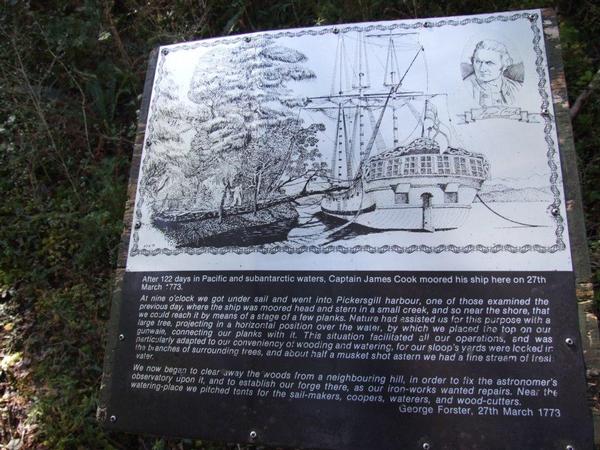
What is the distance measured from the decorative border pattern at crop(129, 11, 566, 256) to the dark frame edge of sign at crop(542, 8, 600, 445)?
0.05 meters

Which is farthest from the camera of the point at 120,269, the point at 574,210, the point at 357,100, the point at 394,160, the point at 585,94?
the point at 585,94

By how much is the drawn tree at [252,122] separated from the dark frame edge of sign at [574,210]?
54.9 inches

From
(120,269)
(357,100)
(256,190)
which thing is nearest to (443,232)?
(357,100)

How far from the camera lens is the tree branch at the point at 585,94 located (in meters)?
3.70

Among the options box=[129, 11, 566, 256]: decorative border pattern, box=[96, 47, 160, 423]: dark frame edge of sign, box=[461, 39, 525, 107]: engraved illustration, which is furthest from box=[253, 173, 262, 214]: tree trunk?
box=[461, 39, 525, 107]: engraved illustration

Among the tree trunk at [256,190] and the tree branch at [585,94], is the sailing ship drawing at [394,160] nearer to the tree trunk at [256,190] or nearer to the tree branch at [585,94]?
the tree trunk at [256,190]

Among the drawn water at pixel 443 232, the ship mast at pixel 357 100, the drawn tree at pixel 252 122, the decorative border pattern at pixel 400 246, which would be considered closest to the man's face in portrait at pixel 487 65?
the decorative border pattern at pixel 400 246

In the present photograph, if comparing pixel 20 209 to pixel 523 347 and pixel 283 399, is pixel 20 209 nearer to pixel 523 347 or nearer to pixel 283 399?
pixel 283 399

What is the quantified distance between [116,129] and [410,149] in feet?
10.6

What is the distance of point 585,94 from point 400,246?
2286 mm

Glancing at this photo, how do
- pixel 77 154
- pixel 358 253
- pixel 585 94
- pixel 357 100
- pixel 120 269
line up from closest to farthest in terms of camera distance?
1. pixel 358 253
2. pixel 357 100
3. pixel 120 269
4. pixel 585 94
5. pixel 77 154

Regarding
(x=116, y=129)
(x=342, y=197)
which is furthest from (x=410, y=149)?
(x=116, y=129)

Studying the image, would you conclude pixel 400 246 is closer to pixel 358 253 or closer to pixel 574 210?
pixel 358 253

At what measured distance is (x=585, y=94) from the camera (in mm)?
3725
